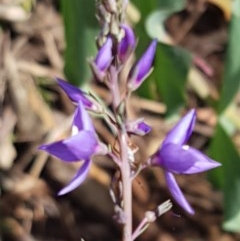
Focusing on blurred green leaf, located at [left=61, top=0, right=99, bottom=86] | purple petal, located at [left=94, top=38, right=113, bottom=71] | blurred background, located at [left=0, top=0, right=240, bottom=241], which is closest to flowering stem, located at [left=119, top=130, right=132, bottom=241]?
purple petal, located at [left=94, top=38, right=113, bottom=71]

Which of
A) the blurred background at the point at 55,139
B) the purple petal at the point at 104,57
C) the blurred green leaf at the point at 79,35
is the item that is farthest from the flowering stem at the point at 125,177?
the blurred background at the point at 55,139

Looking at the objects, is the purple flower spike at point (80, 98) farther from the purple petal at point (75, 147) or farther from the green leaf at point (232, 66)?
the green leaf at point (232, 66)

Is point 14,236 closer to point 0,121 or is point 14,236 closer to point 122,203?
point 0,121

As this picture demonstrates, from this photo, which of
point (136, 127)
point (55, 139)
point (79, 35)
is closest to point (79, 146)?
point (136, 127)

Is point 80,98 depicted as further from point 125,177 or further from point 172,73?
point 172,73

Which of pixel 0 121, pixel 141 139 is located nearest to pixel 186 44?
pixel 141 139
